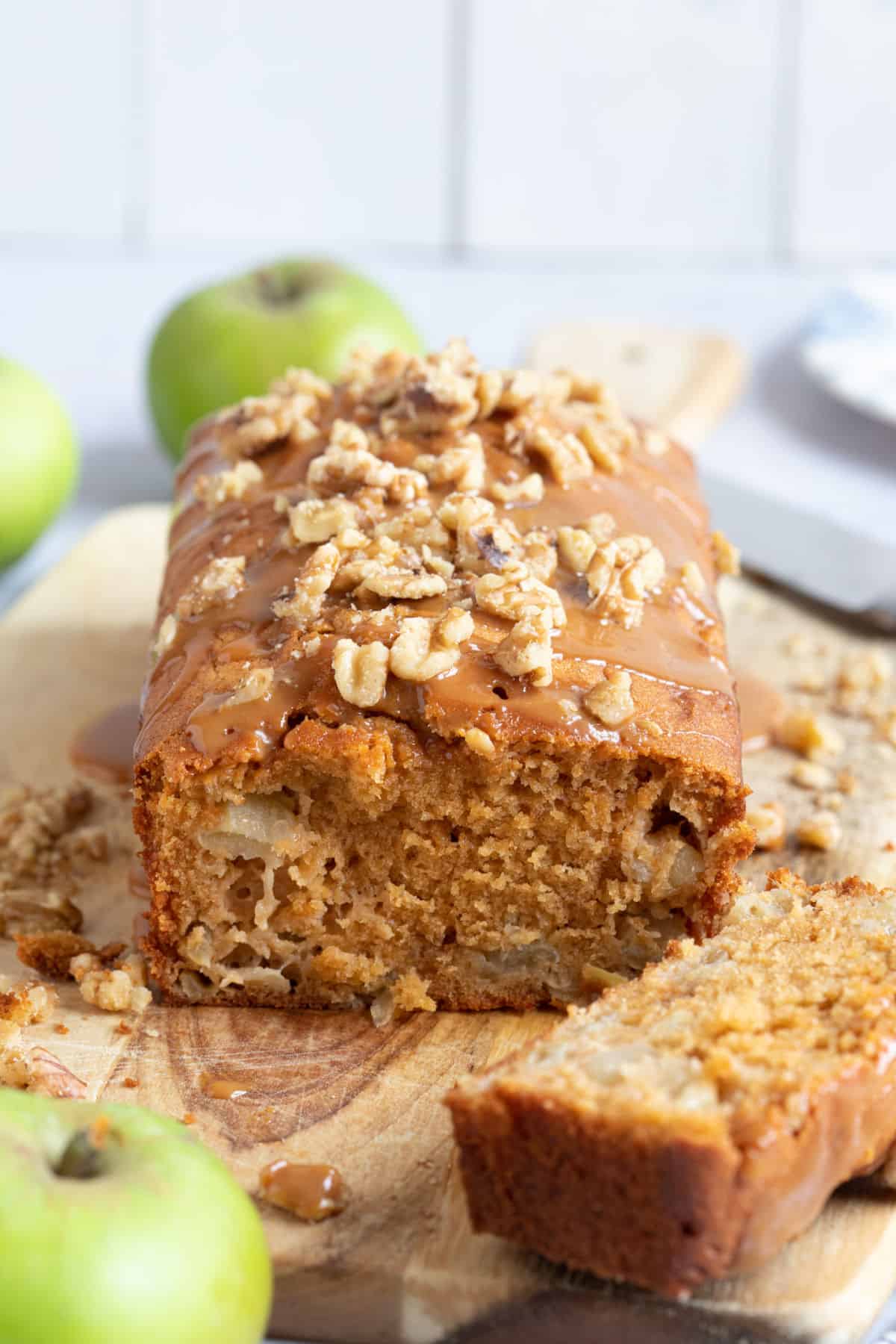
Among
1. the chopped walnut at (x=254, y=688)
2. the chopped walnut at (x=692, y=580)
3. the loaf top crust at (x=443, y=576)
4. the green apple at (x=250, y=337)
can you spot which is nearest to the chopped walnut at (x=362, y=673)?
the loaf top crust at (x=443, y=576)

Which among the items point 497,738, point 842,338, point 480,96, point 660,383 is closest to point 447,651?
point 497,738

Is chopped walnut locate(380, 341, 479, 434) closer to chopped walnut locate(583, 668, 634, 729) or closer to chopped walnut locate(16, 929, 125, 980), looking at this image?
chopped walnut locate(583, 668, 634, 729)

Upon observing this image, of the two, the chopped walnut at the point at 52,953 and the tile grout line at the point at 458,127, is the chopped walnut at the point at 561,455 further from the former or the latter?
the tile grout line at the point at 458,127

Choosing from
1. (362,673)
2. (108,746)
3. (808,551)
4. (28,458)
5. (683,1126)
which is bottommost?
(108,746)

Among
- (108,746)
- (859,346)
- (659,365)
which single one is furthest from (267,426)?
(859,346)

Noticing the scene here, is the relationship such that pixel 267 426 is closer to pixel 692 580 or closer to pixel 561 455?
pixel 561 455

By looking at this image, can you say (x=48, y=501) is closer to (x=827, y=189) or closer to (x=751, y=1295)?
(x=751, y=1295)
